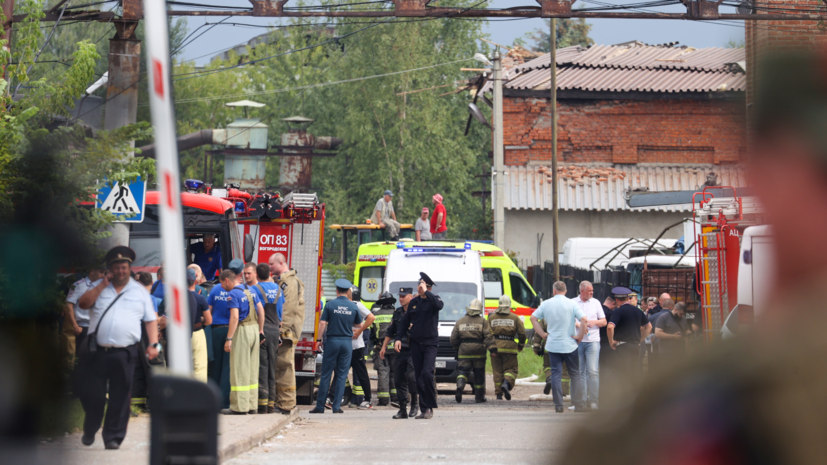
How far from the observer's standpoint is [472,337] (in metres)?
16.4

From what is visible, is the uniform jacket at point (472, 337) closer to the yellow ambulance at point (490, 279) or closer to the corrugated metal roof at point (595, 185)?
the yellow ambulance at point (490, 279)

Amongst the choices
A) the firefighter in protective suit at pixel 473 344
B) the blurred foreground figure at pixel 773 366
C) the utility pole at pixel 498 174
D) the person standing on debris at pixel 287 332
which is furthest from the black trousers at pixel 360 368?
the blurred foreground figure at pixel 773 366

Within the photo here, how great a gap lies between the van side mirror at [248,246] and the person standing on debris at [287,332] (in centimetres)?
241

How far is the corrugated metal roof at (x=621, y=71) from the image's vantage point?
3300 cm

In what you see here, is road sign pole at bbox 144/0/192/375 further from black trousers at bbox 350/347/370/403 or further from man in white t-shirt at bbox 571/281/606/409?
man in white t-shirt at bbox 571/281/606/409

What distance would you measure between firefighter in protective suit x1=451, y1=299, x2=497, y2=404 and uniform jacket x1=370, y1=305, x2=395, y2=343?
1.27m

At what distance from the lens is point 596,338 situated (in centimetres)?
1474

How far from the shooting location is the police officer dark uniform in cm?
1380

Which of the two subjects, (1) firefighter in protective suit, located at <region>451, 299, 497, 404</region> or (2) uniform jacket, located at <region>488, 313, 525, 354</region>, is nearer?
(1) firefighter in protective suit, located at <region>451, 299, 497, 404</region>

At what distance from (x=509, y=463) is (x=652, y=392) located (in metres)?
7.99

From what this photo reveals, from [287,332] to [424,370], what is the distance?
2151 mm

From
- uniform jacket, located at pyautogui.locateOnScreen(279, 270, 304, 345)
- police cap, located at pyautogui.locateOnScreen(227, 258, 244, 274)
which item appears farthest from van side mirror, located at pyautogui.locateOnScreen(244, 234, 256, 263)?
police cap, located at pyautogui.locateOnScreen(227, 258, 244, 274)

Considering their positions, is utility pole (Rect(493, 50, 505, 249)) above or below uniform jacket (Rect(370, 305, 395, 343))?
above

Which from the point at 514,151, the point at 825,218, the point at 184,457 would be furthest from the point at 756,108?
the point at 514,151
